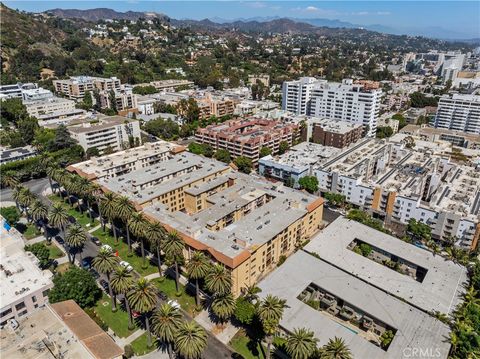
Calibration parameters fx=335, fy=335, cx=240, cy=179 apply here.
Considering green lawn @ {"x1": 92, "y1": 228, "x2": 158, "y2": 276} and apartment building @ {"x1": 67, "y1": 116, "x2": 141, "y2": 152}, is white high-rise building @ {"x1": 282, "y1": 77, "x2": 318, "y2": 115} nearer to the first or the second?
apartment building @ {"x1": 67, "y1": 116, "x2": 141, "y2": 152}

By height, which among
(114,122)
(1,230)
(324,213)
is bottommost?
(324,213)

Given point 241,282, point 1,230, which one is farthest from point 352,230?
point 1,230

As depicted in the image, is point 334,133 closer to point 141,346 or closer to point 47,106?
point 141,346

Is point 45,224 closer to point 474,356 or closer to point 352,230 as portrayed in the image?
point 352,230

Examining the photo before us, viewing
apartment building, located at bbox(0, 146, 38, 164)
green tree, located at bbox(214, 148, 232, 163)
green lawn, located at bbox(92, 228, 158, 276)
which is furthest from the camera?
green tree, located at bbox(214, 148, 232, 163)

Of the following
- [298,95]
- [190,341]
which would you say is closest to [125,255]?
[190,341]

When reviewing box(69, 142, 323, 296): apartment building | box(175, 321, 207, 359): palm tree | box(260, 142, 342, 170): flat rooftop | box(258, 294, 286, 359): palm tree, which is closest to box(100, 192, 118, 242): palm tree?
→ box(69, 142, 323, 296): apartment building

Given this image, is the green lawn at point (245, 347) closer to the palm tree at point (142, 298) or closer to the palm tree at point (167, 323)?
the palm tree at point (167, 323)
